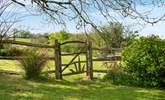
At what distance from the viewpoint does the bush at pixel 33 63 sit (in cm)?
1370

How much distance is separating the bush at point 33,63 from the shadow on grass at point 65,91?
43cm

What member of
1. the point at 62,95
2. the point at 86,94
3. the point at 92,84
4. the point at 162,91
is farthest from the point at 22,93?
the point at 162,91

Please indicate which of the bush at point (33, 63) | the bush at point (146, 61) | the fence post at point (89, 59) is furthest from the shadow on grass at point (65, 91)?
the fence post at point (89, 59)

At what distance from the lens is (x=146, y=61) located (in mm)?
14617

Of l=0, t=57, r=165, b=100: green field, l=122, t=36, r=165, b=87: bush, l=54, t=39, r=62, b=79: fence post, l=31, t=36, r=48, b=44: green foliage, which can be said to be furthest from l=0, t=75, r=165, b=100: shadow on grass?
l=31, t=36, r=48, b=44: green foliage

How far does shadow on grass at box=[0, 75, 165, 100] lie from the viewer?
411 inches

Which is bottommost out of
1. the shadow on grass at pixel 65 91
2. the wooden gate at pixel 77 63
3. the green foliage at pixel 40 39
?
the shadow on grass at pixel 65 91

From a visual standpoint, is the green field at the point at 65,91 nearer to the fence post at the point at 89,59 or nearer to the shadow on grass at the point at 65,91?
the shadow on grass at the point at 65,91

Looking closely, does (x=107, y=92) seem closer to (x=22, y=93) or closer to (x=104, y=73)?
(x=22, y=93)

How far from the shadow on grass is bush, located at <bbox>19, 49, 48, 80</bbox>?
430 millimetres

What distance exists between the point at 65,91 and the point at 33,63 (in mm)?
2601

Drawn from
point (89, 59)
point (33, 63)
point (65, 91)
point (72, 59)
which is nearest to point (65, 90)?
point (65, 91)

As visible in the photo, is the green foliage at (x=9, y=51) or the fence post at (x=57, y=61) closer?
the fence post at (x=57, y=61)

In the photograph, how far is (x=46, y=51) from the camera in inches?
586
